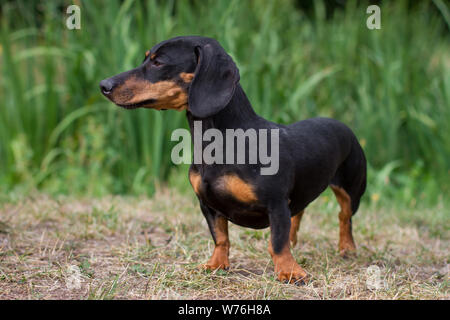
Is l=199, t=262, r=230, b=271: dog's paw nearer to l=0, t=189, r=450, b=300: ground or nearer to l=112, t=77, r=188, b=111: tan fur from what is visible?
l=0, t=189, r=450, b=300: ground

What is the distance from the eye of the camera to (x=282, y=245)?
8.19 feet

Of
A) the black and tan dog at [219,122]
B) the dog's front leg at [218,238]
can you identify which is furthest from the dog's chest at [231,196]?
the dog's front leg at [218,238]

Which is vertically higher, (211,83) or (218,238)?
(211,83)

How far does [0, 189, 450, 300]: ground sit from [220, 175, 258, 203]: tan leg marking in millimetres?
384

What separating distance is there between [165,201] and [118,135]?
105cm

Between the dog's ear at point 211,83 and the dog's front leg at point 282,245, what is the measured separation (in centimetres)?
54

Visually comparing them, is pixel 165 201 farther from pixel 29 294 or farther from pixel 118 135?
pixel 29 294

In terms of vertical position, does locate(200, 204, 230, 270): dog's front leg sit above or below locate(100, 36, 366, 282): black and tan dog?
below

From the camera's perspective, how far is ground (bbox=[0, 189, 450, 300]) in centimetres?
242

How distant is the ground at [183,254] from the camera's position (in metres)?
2.42

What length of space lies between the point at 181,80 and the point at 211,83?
16 centimetres

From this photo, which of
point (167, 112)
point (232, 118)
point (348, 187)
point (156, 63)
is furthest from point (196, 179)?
point (167, 112)

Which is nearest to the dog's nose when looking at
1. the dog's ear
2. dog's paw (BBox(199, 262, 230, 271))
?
the dog's ear

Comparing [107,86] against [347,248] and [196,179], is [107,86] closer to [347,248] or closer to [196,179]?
[196,179]
